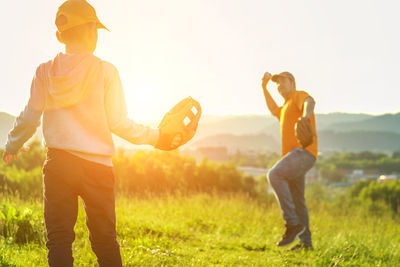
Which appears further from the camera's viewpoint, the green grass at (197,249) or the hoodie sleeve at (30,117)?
the green grass at (197,249)

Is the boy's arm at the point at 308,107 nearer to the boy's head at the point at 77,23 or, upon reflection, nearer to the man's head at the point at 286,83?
the man's head at the point at 286,83

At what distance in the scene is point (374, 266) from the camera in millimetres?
4793

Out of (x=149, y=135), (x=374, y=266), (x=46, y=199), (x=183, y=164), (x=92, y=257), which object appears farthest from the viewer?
(x=183, y=164)

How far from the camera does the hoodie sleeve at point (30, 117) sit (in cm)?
294

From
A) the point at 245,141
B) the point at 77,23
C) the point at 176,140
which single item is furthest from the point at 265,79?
the point at 245,141

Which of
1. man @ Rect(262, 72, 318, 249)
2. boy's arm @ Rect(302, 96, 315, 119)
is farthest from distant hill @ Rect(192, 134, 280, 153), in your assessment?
boy's arm @ Rect(302, 96, 315, 119)

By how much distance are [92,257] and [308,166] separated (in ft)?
9.05

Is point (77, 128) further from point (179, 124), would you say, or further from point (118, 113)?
point (179, 124)

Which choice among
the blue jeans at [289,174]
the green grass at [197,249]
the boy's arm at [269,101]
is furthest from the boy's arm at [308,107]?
the green grass at [197,249]

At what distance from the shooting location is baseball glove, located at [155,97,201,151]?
3.14 m

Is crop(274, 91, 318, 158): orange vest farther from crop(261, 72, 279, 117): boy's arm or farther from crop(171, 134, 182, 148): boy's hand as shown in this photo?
crop(171, 134, 182, 148): boy's hand

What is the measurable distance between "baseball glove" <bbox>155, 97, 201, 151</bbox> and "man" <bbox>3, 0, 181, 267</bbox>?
270mm

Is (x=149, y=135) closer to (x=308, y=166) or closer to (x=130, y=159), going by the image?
(x=308, y=166)

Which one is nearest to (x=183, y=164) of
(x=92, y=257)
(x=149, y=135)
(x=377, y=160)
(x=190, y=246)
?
(x=190, y=246)
